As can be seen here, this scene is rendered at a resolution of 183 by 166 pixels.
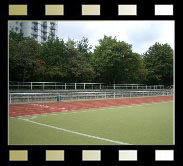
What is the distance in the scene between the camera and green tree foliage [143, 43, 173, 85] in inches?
1544

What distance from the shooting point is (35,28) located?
68.0 metres

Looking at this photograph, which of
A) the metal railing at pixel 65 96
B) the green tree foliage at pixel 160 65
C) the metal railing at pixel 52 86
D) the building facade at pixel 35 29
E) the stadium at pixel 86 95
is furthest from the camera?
the building facade at pixel 35 29

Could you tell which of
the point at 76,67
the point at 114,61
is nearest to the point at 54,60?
the point at 76,67

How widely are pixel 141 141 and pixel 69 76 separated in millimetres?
20677

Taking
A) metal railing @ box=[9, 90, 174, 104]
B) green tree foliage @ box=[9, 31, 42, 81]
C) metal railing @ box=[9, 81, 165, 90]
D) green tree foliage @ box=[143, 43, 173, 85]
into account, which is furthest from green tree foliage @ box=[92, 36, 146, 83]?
green tree foliage @ box=[9, 31, 42, 81]

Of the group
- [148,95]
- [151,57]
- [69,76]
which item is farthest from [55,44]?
[151,57]

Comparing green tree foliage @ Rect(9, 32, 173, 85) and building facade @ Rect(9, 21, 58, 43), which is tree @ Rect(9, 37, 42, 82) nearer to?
green tree foliage @ Rect(9, 32, 173, 85)

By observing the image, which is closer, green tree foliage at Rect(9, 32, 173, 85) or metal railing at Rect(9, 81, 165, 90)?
metal railing at Rect(9, 81, 165, 90)

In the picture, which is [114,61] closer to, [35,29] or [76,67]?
[76,67]

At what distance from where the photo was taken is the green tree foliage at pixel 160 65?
129ft

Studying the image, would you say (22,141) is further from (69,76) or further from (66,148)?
(69,76)

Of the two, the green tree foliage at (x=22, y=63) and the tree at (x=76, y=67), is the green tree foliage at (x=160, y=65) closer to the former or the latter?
the tree at (x=76, y=67)

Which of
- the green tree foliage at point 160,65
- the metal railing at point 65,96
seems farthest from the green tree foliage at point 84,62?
the metal railing at point 65,96

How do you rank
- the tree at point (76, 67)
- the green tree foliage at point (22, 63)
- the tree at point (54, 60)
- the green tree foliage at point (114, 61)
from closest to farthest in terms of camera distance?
the green tree foliage at point (22, 63)
the tree at point (54, 60)
the tree at point (76, 67)
the green tree foliage at point (114, 61)
